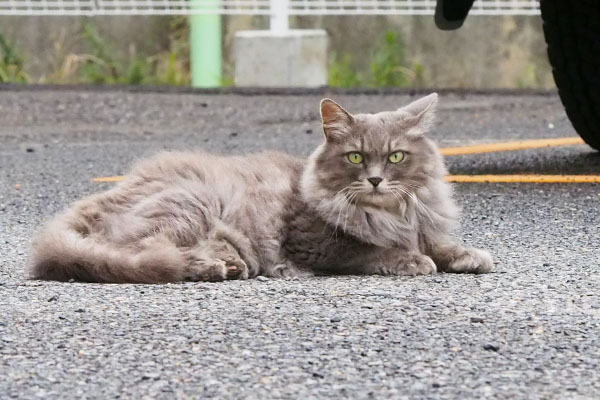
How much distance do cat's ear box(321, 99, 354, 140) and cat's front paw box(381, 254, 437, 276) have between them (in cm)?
48

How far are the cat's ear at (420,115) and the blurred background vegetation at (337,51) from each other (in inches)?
236

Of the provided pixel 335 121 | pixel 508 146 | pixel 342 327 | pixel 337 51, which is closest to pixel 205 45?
pixel 337 51

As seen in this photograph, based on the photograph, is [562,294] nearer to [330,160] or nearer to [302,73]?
[330,160]

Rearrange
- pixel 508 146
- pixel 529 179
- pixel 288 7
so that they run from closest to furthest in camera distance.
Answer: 1. pixel 529 179
2. pixel 508 146
3. pixel 288 7

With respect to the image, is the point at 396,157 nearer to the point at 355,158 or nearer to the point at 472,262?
the point at 355,158

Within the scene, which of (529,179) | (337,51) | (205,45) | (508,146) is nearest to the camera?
(529,179)

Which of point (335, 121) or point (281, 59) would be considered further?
point (281, 59)

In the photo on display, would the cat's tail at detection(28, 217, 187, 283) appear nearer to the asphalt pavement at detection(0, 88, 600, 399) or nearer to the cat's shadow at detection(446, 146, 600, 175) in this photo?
the asphalt pavement at detection(0, 88, 600, 399)

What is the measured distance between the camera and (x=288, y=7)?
955 centimetres

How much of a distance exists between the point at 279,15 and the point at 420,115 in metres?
5.80

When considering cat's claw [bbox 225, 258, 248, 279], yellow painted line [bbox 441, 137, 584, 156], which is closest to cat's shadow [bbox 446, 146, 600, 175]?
yellow painted line [bbox 441, 137, 584, 156]

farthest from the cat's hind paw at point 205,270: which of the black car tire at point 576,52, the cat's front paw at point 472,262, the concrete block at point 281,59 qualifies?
the concrete block at point 281,59

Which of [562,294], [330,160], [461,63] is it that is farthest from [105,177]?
[461,63]

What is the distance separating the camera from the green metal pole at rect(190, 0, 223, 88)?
961 centimetres
